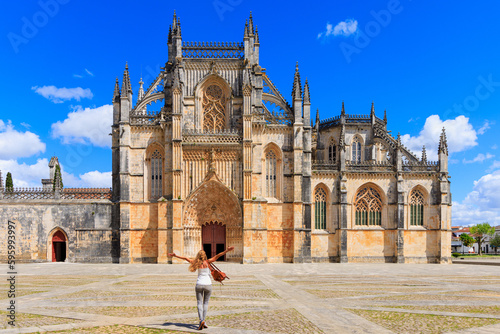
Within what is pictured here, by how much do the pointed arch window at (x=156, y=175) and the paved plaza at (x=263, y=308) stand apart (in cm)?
1942

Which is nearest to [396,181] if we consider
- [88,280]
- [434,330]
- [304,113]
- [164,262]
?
[304,113]

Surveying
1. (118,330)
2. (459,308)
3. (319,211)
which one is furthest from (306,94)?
(118,330)

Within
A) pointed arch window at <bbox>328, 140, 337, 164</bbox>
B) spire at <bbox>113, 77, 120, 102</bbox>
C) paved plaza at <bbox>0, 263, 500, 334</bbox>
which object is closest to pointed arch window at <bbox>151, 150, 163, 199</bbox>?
spire at <bbox>113, 77, 120, 102</bbox>

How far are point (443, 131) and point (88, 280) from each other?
36.4 m

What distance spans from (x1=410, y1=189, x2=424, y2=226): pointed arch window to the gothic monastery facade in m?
0.10

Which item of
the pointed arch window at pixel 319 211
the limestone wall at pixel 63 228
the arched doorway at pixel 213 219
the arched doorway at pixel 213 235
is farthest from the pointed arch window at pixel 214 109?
the limestone wall at pixel 63 228

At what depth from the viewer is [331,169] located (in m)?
43.5

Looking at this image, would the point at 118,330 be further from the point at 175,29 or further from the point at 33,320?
the point at 175,29

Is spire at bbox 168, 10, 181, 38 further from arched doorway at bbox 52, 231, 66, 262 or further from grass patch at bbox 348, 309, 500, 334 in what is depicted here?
grass patch at bbox 348, 309, 500, 334

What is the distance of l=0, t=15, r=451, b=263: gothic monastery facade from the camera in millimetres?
39219

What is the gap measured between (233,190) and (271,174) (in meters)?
4.09

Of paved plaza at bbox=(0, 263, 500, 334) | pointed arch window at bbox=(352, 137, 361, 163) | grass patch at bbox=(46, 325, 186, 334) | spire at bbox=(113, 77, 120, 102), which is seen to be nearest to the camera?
grass patch at bbox=(46, 325, 186, 334)

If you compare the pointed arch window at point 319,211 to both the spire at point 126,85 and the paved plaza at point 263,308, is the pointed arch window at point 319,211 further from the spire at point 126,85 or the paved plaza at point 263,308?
the paved plaza at point 263,308

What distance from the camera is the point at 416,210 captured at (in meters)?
44.0
